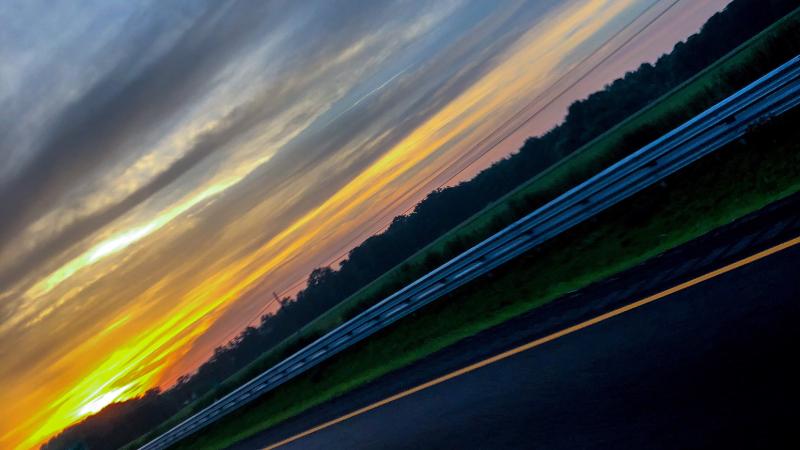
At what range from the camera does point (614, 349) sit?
6.80 m

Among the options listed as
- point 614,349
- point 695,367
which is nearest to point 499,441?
point 614,349

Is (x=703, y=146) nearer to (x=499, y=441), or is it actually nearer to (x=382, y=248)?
(x=499, y=441)

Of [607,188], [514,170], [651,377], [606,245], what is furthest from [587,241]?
[514,170]

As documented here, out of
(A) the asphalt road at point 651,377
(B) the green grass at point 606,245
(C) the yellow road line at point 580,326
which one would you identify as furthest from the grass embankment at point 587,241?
(C) the yellow road line at point 580,326

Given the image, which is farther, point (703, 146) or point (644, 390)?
point (703, 146)

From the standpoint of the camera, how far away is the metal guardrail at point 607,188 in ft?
30.5

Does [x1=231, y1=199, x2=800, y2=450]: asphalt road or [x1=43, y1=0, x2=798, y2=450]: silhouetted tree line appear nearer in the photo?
[x1=231, y1=199, x2=800, y2=450]: asphalt road

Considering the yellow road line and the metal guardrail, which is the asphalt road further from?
the metal guardrail

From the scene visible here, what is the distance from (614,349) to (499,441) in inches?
69.7

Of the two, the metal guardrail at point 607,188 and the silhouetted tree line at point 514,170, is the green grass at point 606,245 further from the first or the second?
the silhouetted tree line at point 514,170

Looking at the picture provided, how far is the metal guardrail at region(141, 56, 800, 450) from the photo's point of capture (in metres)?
9.29

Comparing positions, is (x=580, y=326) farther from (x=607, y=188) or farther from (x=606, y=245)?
(x=607, y=188)

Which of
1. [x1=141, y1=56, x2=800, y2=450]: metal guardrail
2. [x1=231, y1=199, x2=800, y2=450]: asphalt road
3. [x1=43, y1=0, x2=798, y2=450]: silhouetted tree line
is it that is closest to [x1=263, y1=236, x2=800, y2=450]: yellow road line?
[x1=231, y1=199, x2=800, y2=450]: asphalt road

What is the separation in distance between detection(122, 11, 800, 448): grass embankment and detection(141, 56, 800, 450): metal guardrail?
0.35m
